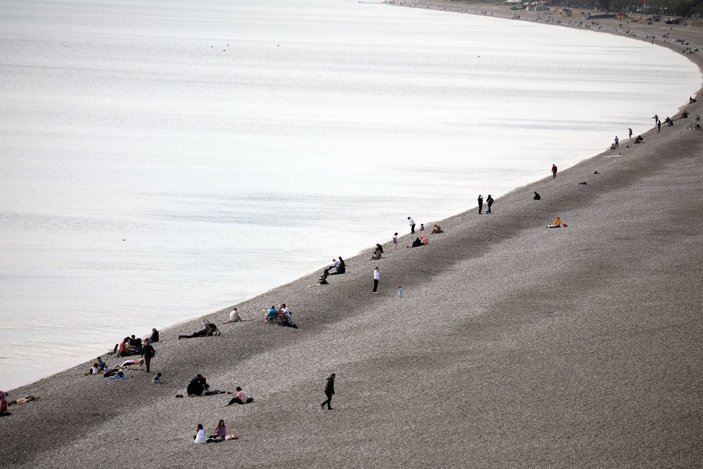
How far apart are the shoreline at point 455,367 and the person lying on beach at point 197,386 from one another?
0.36 meters

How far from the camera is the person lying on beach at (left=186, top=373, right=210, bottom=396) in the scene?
23.4m

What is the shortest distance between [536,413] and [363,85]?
9511 cm

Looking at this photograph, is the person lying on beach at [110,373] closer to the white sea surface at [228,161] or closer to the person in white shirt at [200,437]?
the white sea surface at [228,161]

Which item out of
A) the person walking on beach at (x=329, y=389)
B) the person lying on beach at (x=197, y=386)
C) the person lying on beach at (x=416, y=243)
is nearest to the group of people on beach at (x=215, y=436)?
the person walking on beach at (x=329, y=389)

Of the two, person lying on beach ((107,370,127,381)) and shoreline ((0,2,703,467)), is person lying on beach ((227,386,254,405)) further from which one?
person lying on beach ((107,370,127,381))

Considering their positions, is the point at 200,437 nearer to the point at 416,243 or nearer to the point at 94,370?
the point at 94,370

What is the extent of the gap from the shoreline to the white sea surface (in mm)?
3432

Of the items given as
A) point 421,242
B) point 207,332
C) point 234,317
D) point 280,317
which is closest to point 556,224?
point 421,242

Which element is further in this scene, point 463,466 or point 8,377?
point 8,377

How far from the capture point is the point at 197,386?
23422 mm

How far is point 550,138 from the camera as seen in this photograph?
72375 millimetres

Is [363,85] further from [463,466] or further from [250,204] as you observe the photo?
[463,466]

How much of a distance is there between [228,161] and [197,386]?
38.0 metres

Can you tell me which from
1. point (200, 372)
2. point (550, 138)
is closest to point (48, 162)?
point (550, 138)
